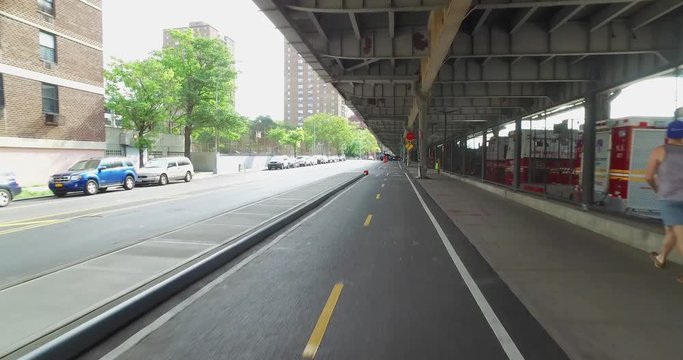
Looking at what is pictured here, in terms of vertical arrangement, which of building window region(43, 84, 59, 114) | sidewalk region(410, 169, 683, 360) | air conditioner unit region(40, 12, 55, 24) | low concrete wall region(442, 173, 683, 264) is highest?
air conditioner unit region(40, 12, 55, 24)

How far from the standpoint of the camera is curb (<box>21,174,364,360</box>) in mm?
3796

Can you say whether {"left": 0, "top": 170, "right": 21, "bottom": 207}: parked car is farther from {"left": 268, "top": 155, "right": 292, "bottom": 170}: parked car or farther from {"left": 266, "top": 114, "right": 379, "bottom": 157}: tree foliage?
{"left": 266, "top": 114, "right": 379, "bottom": 157}: tree foliage

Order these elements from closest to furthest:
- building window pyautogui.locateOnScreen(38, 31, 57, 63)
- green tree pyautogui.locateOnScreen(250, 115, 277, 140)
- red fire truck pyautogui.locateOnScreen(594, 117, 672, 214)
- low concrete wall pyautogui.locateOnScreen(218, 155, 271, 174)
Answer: red fire truck pyautogui.locateOnScreen(594, 117, 672, 214) → building window pyautogui.locateOnScreen(38, 31, 57, 63) → low concrete wall pyautogui.locateOnScreen(218, 155, 271, 174) → green tree pyautogui.locateOnScreen(250, 115, 277, 140)

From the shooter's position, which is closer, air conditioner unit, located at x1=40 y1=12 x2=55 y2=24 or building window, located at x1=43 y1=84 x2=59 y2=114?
air conditioner unit, located at x1=40 y1=12 x2=55 y2=24

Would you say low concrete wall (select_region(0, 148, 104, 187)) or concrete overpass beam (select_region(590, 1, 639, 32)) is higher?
concrete overpass beam (select_region(590, 1, 639, 32))

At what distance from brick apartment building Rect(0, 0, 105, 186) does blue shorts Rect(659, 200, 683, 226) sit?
1175 inches

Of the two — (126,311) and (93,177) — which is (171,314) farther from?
(93,177)

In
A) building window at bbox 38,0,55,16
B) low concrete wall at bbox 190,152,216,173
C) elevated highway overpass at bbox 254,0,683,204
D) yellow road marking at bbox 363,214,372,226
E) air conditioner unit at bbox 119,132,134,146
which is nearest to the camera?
yellow road marking at bbox 363,214,372,226

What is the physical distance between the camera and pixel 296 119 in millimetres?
195250

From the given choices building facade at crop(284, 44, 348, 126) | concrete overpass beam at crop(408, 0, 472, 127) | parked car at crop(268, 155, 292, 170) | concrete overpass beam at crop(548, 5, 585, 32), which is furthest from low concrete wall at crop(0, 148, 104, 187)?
building facade at crop(284, 44, 348, 126)

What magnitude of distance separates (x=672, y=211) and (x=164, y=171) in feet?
91.8

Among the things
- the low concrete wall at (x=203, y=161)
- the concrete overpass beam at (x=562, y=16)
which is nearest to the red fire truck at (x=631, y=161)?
the concrete overpass beam at (x=562, y=16)

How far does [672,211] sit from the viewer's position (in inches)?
229

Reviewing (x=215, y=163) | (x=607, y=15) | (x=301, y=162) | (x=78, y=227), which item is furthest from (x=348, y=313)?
(x=301, y=162)
